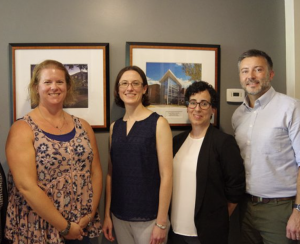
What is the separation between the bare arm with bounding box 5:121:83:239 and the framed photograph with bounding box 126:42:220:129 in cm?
93

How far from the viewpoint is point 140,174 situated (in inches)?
48.8

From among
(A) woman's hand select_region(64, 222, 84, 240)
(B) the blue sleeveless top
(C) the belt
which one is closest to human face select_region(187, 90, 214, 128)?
(B) the blue sleeveless top

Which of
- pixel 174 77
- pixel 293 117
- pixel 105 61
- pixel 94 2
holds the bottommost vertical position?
pixel 293 117

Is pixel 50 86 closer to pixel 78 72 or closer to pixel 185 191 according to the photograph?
pixel 78 72

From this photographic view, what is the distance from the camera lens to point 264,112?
4.37 ft

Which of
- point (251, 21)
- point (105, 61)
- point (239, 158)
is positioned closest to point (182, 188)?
point (239, 158)

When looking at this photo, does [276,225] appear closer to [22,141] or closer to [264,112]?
[264,112]

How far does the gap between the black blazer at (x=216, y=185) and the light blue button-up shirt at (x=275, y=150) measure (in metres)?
0.09

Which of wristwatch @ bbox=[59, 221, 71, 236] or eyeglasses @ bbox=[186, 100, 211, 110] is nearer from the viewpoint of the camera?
wristwatch @ bbox=[59, 221, 71, 236]

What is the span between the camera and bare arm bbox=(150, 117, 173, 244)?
121cm

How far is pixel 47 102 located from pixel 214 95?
1.05 metres

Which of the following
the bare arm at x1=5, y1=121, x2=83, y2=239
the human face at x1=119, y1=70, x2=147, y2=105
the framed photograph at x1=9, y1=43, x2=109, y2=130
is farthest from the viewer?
the framed photograph at x1=9, y1=43, x2=109, y2=130

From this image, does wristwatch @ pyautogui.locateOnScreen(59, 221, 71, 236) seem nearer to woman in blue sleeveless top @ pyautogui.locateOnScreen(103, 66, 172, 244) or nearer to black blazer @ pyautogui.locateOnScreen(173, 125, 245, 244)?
woman in blue sleeveless top @ pyautogui.locateOnScreen(103, 66, 172, 244)

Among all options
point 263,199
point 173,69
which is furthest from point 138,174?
point 173,69
